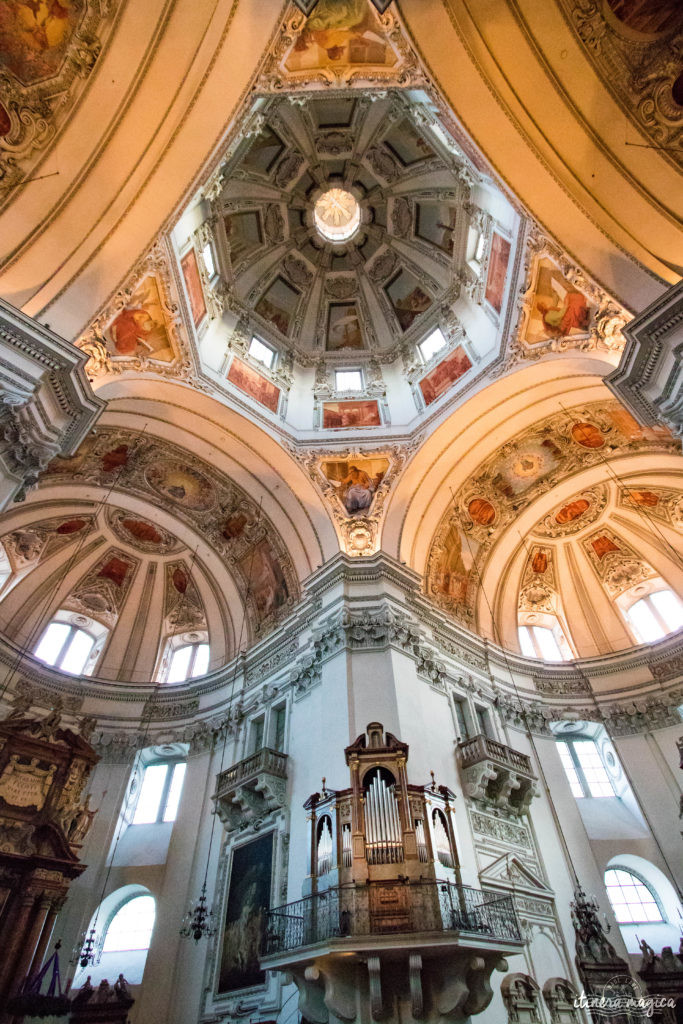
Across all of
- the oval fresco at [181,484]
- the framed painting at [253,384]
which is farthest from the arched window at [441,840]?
the framed painting at [253,384]

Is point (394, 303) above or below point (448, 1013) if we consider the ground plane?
above

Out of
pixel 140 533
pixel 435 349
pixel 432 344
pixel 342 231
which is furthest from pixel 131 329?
pixel 342 231

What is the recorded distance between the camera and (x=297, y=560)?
15633 mm

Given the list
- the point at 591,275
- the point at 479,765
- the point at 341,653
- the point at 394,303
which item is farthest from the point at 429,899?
the point at 394,303

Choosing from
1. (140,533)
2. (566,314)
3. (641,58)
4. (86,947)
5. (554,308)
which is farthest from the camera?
(140,533)

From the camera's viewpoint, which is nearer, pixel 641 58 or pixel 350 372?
pixel 641 58

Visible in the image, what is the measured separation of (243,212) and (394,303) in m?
5.86

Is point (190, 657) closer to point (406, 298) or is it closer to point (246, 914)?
point (246, 914)

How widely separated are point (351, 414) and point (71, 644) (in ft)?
38.2

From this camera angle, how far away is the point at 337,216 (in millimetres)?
19484

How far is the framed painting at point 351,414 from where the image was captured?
17.2 m

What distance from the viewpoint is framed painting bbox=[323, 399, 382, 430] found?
17.2 m

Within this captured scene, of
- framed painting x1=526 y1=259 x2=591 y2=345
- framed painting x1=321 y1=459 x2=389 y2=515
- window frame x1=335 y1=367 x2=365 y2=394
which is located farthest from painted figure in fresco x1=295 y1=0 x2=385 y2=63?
framed painting x1=321 y1=459 x2=389 y2=515

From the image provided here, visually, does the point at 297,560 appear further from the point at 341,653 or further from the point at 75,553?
the point at 75,553
